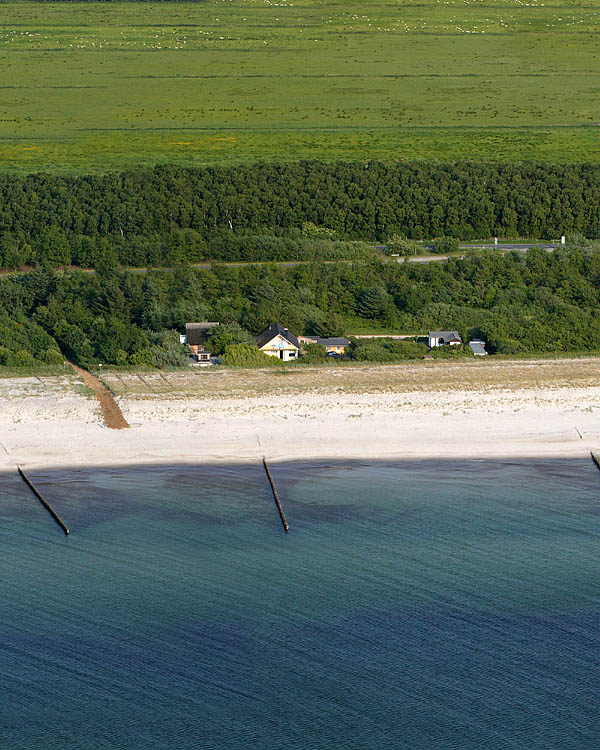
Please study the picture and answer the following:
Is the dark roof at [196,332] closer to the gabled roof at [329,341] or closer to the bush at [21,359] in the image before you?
the gabled roof at [329,341]

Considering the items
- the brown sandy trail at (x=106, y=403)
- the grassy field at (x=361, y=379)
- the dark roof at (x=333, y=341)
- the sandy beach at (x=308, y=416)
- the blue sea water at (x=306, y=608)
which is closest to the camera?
the blue sea water at (x=306, y=608)

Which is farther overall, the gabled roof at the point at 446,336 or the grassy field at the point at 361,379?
the gabled roof at the point at 446,336

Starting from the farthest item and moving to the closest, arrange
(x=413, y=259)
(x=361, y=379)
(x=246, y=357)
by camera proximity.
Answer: (x=413, y=259) < (x=246, y=357) < (x=361, y=379)

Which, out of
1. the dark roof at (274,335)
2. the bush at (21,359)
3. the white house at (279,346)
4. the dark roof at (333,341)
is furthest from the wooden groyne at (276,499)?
the bush at (21,359)

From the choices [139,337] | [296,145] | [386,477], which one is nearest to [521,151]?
[296,145]

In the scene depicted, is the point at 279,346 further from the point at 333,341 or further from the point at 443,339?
the point at 443,339

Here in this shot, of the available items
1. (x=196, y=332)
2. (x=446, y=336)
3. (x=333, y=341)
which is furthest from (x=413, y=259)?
(x=196, y=332)
